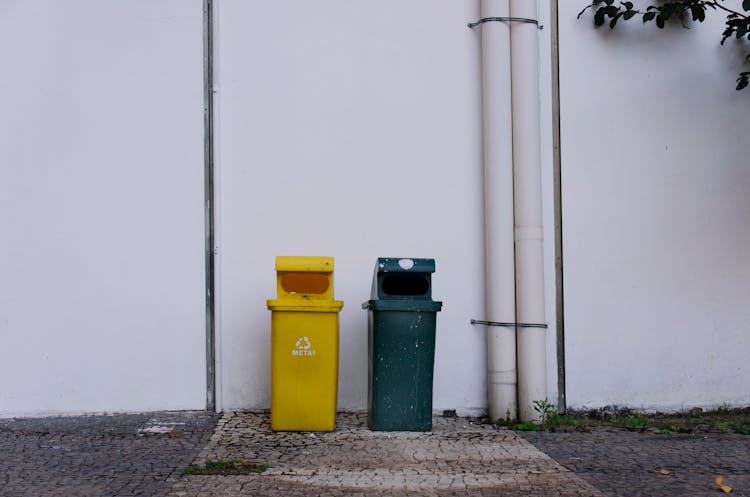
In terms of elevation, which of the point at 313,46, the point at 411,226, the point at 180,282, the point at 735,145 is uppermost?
the point at 313,46

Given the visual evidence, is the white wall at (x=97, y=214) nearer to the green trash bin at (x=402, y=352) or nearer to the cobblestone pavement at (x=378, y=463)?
the cobblestone pavement at (x=378, y=463)

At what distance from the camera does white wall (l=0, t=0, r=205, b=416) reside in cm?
700

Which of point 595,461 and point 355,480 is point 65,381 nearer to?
point 355,480

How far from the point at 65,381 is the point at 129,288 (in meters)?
0.92

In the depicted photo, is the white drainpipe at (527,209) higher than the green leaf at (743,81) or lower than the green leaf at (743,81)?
lower

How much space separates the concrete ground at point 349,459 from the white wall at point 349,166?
59 centimetres

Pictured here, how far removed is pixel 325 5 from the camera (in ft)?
23.8

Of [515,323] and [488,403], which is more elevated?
[515,323]

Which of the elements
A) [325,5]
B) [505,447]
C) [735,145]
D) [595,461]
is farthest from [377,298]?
[735,145]

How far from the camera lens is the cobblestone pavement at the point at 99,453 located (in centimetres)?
503

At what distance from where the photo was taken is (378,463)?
5.65 meters

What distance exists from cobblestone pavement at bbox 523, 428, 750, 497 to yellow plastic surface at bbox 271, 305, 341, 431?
160 cm

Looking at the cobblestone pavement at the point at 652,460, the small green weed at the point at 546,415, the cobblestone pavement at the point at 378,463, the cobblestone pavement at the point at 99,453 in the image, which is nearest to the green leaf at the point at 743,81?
the cobblestone pavement at the point at 652,460

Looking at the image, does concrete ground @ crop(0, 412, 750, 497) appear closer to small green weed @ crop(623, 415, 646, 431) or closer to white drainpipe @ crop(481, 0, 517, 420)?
small green weed @ crop(623, 415, 646, 431)
